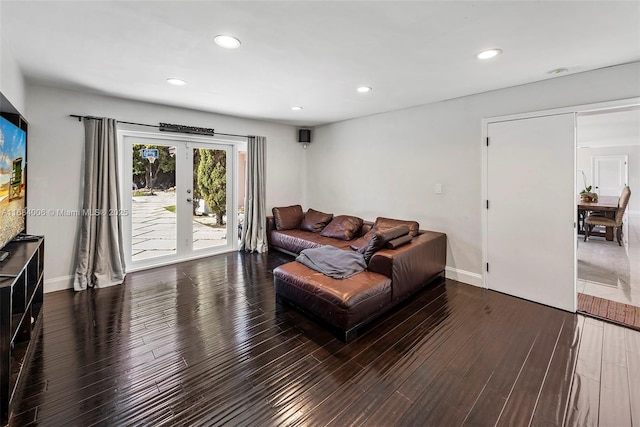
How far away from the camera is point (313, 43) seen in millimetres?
2211

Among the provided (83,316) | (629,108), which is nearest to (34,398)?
(83,316)

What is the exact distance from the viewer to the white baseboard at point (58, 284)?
3.35 meters

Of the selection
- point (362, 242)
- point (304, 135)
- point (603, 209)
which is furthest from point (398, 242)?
point (603, 209)

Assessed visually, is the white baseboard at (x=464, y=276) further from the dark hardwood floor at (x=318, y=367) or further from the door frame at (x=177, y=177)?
the door frame at (x=177, y=177)

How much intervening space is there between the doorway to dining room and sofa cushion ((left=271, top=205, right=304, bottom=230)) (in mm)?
4153

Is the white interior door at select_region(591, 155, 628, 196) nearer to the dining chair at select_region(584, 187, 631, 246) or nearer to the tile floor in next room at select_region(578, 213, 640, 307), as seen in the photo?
the tile floor in next room at select_region(578, 213, 640, 307)

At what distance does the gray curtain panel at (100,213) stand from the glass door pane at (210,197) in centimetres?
123

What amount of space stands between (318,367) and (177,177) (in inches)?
150

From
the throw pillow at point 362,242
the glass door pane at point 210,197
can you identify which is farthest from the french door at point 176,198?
the throw pillow at point 362,242

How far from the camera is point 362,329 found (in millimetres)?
2594

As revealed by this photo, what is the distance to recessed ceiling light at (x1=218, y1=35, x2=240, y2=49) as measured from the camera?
2.13m

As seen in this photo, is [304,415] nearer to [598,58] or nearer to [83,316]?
[83,316]

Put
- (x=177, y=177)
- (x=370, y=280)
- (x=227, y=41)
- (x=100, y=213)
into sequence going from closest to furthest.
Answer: (x=227, y=41) → (x=370, y=280) → (x=100, y=213) → (x=177, y=177)

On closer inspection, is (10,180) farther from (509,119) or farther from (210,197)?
(509,119)
